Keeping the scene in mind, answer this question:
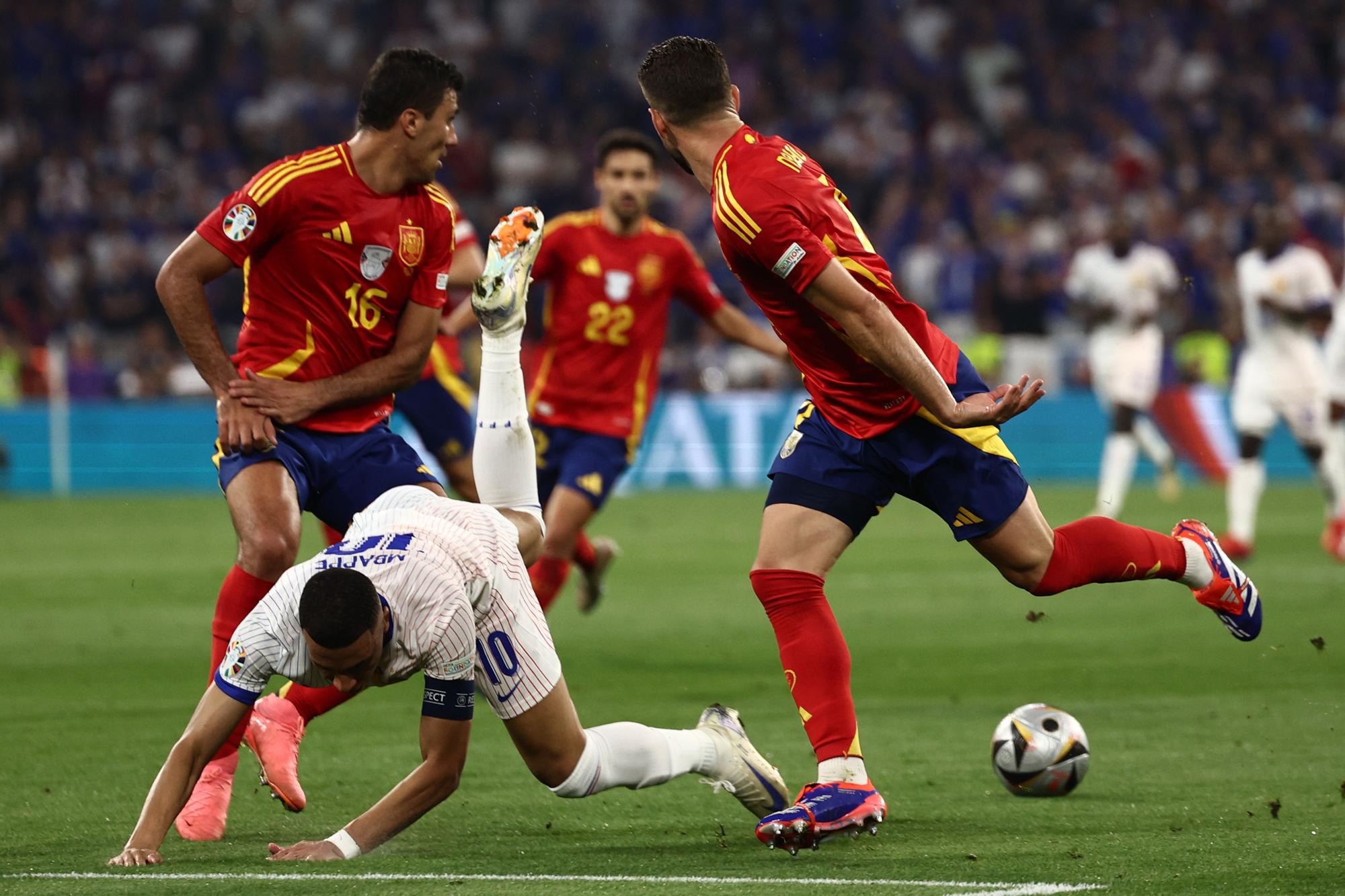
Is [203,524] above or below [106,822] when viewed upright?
above

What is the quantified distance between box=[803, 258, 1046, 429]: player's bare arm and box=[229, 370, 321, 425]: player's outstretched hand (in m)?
1.87

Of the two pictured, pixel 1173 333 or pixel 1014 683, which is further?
pixel 1173 333

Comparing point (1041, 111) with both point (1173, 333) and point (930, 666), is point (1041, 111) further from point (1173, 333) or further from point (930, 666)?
point (930, 666)

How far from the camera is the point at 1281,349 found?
1420 cm

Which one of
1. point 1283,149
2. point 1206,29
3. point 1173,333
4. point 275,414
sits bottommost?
point 275,414

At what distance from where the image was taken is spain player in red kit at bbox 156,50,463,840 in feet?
20.1

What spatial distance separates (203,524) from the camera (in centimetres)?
1783

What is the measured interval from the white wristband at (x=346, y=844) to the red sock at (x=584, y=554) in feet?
16.2

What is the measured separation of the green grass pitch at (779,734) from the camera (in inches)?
194

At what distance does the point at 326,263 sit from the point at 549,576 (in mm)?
3496

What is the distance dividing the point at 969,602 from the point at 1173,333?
40.5ft

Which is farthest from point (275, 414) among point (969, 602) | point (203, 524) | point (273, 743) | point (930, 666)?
point (203, 524)

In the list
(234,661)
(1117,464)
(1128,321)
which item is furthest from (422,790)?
(1128,321)

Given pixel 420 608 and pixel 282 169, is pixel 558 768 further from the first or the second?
pixel 282 169
